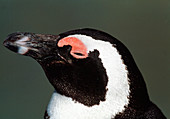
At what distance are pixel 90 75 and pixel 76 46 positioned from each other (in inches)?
4.1

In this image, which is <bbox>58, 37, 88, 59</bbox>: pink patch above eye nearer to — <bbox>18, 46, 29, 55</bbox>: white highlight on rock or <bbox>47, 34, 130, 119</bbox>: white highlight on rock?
<bbox>47, 34, 130, 119</bbox>: white highlight on rock

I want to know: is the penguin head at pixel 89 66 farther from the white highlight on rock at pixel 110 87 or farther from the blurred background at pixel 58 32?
the blurred background at pixel 58 32

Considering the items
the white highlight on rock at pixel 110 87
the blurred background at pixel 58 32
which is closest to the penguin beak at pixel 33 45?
the white highlight on rock at pixel 110 87

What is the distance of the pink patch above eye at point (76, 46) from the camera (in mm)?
1294

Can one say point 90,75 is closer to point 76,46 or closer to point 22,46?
point 76,46

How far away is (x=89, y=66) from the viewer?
4.23 ft

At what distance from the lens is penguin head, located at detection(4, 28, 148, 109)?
1.28 m

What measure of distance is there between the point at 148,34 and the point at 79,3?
39.9 inches

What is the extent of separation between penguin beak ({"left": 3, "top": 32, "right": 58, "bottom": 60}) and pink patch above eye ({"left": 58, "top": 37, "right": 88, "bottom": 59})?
0.16 feet

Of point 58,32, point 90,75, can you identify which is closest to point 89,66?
point 90,75

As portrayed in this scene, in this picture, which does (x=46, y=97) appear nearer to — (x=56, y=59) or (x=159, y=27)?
(x=159, y=27)

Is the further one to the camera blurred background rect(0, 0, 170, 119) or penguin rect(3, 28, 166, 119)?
blurred background rect(0, 0, 170, 119)

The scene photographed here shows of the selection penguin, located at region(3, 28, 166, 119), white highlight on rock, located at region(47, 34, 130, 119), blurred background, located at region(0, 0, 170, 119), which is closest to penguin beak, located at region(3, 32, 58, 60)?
penguin, located at region(3, 28, 166, 119)

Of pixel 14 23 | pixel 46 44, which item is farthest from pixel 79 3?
pixel 46 44
